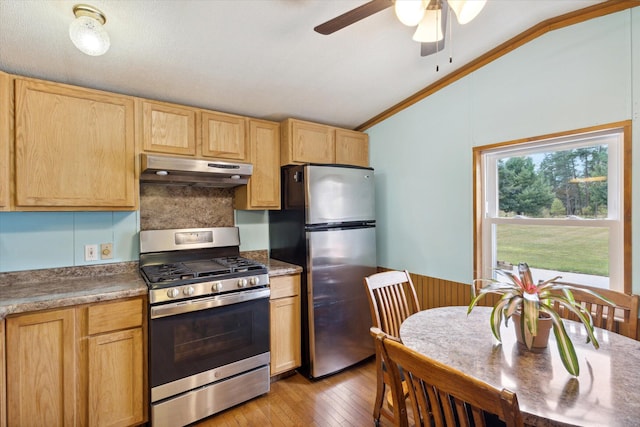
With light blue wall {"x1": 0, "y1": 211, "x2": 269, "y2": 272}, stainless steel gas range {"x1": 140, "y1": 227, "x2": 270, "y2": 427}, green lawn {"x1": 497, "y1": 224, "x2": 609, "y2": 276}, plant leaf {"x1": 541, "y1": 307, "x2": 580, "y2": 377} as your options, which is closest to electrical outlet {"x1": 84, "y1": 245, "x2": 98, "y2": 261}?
light blue wall {"x1": 0, "y1": 211, "x2": 269, "y2": 272}

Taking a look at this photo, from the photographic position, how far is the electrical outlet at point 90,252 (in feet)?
7.07

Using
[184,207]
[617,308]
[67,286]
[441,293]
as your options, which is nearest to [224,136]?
Result: [184,207]

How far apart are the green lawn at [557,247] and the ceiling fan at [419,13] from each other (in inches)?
60.7

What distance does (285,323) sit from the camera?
246 cm

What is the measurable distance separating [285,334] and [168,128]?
183cm

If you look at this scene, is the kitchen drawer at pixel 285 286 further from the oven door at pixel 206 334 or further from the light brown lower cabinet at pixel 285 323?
the oven door at pixel 206 334

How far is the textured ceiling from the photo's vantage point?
1.58 m

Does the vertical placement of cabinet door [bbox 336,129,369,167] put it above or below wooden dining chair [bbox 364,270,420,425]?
above

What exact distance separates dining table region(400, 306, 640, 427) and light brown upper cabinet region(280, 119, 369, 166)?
1695 mm

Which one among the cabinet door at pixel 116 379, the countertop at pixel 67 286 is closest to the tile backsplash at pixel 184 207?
the countertop at pixel 67 286

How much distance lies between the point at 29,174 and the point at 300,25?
72.1 inches

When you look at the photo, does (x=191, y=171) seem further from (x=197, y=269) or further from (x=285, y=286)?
(x=285, y=286)

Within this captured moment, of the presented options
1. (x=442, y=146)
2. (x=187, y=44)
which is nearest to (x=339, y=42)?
(x=187, y=44)

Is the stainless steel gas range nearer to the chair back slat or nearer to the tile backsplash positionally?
the tile backsplash
